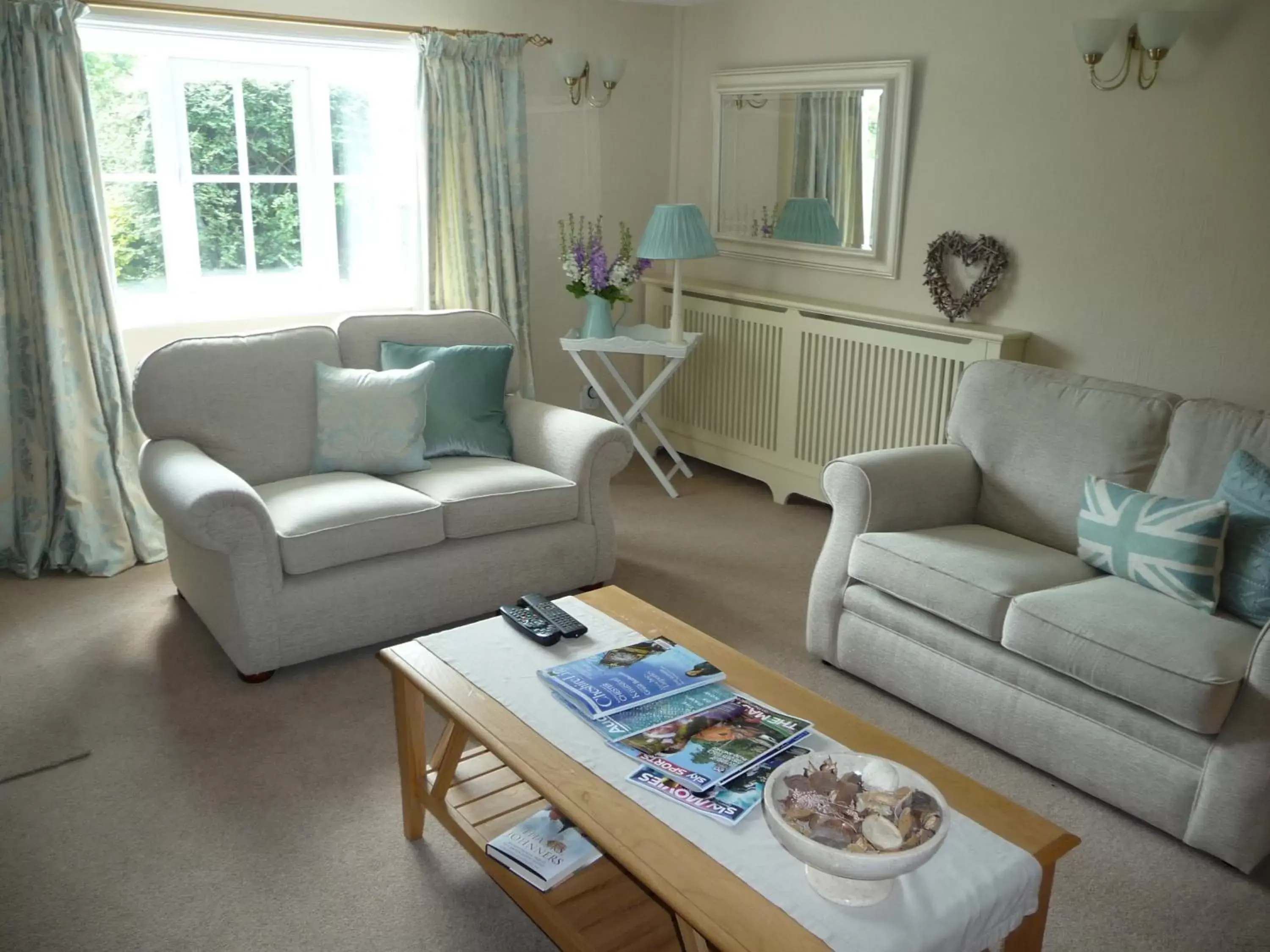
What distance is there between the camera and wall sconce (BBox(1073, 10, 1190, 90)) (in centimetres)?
317

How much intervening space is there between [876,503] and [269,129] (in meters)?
2.93

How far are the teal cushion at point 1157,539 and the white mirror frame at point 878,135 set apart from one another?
5.69ft

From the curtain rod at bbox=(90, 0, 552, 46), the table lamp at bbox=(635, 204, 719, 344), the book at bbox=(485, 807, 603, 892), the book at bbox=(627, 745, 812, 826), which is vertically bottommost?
the book at bbox=(485, 807, 603, 892)

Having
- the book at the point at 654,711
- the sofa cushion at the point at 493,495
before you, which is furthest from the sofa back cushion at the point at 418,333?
the book at the point at 654,711

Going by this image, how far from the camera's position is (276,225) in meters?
4.36

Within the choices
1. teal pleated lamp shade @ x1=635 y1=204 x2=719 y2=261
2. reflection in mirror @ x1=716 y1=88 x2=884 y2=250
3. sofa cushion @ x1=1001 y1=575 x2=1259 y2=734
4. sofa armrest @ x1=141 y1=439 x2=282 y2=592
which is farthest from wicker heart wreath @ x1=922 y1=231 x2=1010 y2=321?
sofa armrest @ x1=141 y1=439 x2=282 y2=592


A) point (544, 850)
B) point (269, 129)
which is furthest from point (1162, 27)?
point (269, 129)

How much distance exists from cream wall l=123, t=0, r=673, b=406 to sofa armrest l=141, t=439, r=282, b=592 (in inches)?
61.1

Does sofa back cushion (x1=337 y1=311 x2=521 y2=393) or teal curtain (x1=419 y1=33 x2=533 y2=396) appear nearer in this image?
sofa back cushion (x1=337 y1=311 x2=521 y2=393)

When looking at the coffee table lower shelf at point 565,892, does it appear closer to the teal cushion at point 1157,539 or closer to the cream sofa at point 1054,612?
the cream sofa at point 1054,612

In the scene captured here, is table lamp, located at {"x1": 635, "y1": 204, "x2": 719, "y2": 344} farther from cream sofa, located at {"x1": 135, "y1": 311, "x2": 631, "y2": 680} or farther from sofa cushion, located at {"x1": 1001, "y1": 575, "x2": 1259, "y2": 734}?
sofa cushion, located at {"x1": 1001, "y1": 575, "x2": 1259, "y2": 734}

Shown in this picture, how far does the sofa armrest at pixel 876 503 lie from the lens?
300cm

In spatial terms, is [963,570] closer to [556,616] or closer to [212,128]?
[556,616]

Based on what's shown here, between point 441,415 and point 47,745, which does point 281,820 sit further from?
point 441,415
